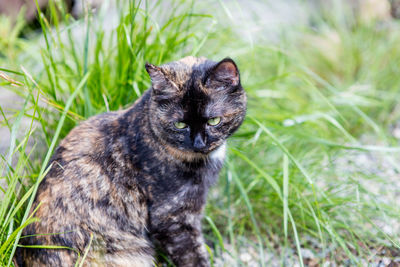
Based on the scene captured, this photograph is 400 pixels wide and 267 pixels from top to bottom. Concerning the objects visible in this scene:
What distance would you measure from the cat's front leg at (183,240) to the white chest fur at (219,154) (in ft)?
1.19

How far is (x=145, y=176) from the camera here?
2139 millimetres

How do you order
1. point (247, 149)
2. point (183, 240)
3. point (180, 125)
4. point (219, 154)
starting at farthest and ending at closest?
point (247, 149) < point (219, 154) < point (183, 240) < point (180, 125)

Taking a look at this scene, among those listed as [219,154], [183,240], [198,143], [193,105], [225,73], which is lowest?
[183,240]

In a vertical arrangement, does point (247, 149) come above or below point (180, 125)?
below

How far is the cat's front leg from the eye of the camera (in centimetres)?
218

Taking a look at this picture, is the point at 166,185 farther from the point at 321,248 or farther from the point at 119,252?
the point at 321,248

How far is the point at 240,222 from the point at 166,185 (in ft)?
2.88

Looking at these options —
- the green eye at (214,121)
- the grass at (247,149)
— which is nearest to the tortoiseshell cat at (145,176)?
the green eye at (214,121)

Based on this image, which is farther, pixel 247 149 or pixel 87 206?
pixel 247 149

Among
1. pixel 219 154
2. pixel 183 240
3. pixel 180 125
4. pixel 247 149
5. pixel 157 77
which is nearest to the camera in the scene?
pixel 157 77

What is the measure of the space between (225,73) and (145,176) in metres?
0.73

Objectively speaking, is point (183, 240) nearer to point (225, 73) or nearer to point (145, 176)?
point (145, 176)

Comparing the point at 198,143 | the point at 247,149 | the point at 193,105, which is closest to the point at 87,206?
the point at 198,143

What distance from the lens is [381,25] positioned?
4734 mm
